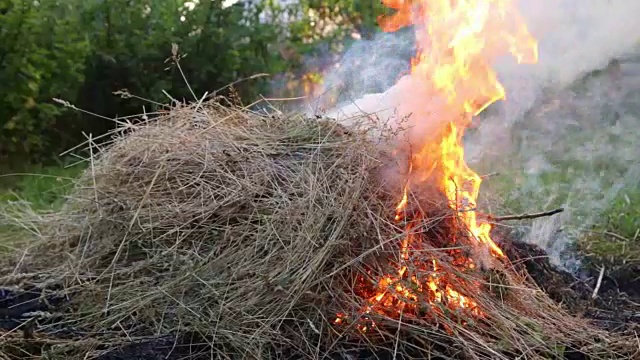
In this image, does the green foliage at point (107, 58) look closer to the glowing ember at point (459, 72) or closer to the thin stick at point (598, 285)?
the glowing ember at point (459, 72)

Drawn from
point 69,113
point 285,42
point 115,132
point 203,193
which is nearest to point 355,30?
point 285,42

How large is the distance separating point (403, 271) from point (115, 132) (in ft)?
6.00

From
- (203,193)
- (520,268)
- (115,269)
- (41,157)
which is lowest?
(41,157)

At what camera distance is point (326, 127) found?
379 centimetres

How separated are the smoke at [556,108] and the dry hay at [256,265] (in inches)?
19.5

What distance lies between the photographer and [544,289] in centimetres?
381

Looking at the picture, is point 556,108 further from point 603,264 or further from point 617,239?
point 603,264

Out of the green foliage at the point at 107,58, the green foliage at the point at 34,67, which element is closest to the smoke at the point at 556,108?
the green foliage at the point at 107,58

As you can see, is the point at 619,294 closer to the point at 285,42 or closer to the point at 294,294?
the point at 294,294

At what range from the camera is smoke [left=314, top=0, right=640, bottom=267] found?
13.3 ft

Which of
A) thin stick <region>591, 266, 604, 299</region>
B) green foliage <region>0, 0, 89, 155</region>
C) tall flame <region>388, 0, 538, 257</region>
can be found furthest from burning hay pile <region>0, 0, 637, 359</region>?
green foliage <region>0, 0, 89, 155</region>

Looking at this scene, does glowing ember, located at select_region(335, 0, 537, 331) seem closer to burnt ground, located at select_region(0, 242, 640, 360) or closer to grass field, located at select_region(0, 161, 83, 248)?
burnt ground, located at select_region(0, 242, 640, 360)

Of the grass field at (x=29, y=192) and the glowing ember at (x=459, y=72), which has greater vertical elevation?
the glowing ember at (x=459, y=72)

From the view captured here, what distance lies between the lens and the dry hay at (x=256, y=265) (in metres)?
3.09
